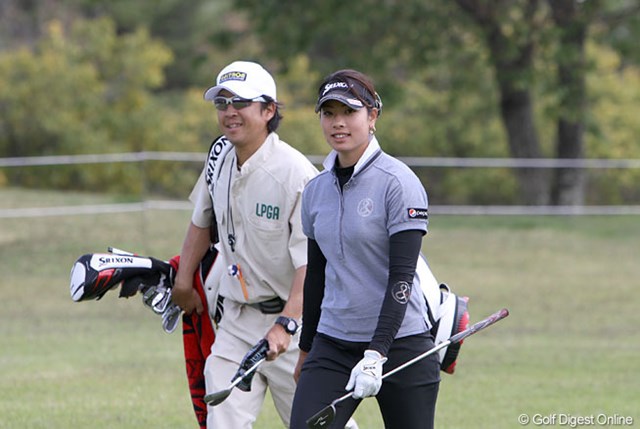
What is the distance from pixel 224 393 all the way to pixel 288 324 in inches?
18.2

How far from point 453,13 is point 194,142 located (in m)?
7.86

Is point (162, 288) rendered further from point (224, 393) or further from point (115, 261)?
point (224, 393)

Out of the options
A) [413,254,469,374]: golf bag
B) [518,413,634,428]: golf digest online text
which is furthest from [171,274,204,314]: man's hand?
[518,413,634,428]: golf digest online text

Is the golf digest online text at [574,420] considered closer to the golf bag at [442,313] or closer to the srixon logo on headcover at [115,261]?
the golf bag at [442,313]

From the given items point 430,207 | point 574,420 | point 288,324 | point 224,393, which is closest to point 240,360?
point 288,324

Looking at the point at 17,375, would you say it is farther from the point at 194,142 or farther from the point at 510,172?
the point at 194,142

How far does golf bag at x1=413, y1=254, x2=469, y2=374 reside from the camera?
4688 millimetres

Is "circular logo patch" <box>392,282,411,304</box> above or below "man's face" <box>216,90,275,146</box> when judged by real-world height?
below

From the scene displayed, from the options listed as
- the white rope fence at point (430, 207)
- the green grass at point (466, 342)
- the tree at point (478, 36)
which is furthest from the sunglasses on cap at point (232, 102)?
the tree at point (478, 36)

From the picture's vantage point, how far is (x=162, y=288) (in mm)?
5809

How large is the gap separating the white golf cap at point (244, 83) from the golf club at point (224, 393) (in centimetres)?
123

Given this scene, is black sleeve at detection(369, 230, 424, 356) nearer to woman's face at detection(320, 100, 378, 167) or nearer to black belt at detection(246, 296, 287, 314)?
woman's face at detection(320, 100, 378, 167)

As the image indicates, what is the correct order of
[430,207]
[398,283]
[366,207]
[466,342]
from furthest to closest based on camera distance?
[430,207], [466,342], [366,207], [398,283]

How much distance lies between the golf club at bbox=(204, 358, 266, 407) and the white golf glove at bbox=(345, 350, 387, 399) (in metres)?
0.78
